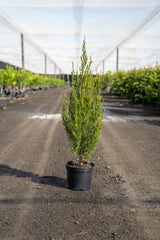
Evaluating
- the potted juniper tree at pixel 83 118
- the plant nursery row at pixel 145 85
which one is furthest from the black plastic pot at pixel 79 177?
the plant nursery row at pixel 145 85

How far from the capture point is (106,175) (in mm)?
5480

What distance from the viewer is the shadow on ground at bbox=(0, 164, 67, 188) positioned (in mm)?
5032

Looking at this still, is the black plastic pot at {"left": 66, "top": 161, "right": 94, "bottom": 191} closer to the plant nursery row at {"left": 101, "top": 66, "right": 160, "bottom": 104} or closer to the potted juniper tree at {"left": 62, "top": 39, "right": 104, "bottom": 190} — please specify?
the potted juniper tree at {"left": 62, "top": 39, "right": 104, "bottom": 190}

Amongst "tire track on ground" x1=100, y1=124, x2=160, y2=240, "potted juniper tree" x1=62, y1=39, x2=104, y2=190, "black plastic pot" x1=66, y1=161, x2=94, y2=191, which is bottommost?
"tire track on ground" x1=100, y1=124, x2=160, y2=240

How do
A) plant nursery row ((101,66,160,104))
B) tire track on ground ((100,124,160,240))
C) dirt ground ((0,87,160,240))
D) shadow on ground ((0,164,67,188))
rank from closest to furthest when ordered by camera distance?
dirt ground ((0,87,160,240)), tire track on ground ((100,124,160,240)), shadow on ground ((0,164,67,188)), plant nursery row ((101,66,160,104))

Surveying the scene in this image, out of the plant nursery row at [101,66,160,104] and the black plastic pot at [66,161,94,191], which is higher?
the plant nursery row at [101,66,160,104]

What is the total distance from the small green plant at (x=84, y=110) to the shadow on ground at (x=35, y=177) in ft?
2.33

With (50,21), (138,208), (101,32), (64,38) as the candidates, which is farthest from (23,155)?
(64,38)

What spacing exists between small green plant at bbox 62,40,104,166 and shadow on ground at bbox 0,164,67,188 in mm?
709

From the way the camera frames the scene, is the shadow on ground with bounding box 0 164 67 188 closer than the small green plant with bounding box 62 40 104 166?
No

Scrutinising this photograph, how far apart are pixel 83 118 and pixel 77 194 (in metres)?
1.37

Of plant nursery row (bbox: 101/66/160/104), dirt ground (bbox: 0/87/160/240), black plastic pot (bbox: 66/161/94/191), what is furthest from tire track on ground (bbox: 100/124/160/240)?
plant nursery row (bbox: 101/66/160/104)

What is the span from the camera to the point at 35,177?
5324mm

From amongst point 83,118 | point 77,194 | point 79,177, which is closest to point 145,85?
point 83,118
